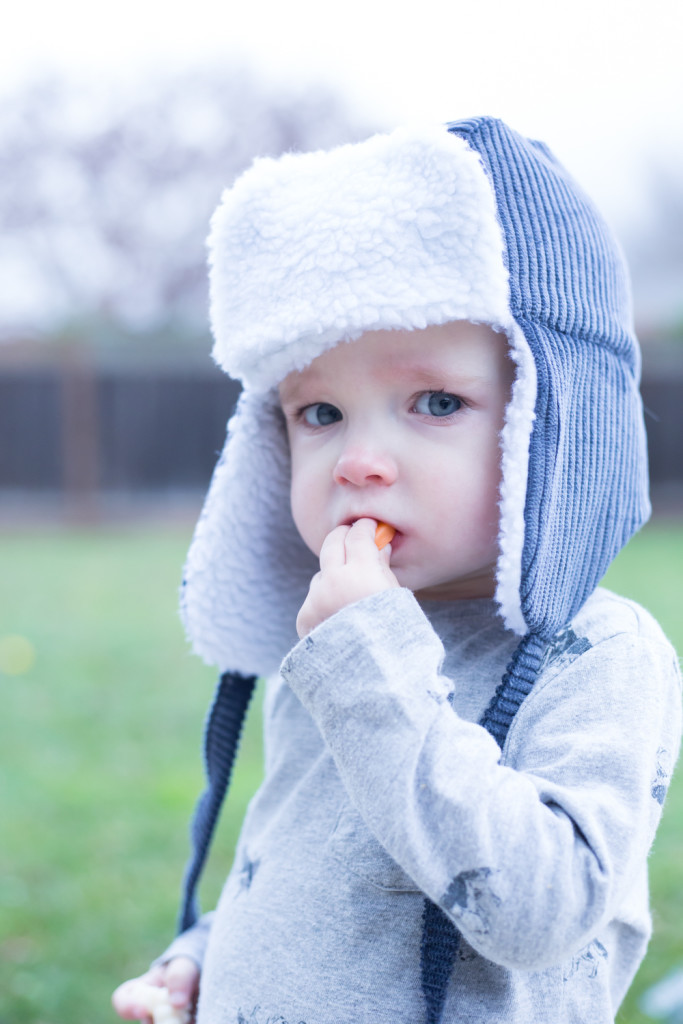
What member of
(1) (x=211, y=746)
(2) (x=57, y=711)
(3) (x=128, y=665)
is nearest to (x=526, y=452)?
(1) (x=211, y=746)

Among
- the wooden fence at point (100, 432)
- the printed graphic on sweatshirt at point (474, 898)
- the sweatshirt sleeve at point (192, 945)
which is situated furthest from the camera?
the wooden fence at point (100, 432)

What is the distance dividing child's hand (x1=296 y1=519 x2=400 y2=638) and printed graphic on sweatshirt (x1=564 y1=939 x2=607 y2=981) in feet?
1.48

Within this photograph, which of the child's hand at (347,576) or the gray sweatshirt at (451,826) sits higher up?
the child's hand at (347,576)

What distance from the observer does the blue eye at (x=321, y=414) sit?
4.07ft

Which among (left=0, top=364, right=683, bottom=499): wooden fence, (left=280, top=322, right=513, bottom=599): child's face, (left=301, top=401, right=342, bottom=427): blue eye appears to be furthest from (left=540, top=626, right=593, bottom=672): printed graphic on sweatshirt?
(left=0, top=364, right=683, bottom=499): wooden fence

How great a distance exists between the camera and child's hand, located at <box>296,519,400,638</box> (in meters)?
1.07

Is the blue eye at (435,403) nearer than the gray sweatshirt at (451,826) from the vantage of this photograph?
No

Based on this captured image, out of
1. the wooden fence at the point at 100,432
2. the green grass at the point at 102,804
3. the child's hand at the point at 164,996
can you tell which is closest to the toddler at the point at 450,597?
the child's hand at the point at 164,996

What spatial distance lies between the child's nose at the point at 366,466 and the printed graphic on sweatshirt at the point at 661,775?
403mm

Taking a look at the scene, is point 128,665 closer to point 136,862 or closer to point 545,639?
point 136,862

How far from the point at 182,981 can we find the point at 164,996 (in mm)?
30

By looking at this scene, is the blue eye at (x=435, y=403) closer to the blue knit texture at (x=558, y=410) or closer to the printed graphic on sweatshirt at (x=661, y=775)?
the blue knit texture at (x=558, y=410)

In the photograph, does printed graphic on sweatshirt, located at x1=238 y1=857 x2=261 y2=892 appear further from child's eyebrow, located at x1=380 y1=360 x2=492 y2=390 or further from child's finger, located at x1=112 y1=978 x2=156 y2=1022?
child's eyebrow, located at x1=380 y1=360 x2=492 y2=390

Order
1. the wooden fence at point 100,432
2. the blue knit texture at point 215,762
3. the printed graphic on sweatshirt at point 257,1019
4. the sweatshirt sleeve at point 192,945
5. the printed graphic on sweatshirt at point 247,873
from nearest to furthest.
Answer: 1. the printed graphic on sweatshirt at point 257,1019
2. the printed graphic on sweatshirt at point 247,873
3. the sweatshirt sleeve at point 192,945
4. the blue knit texture at point 215,762
5. the wooden fence at point 100,432
